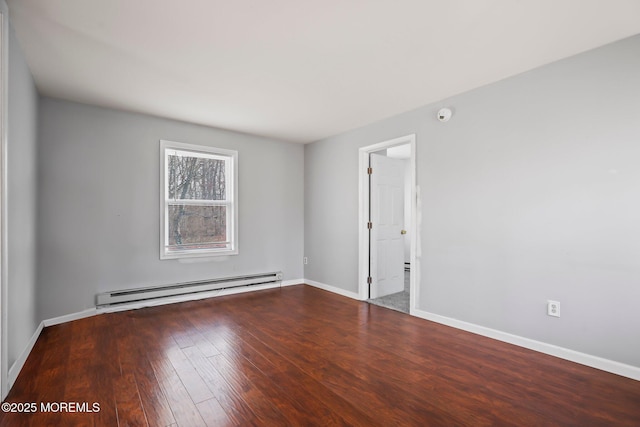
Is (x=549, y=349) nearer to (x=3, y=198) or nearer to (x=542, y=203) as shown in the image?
(x=542, y=203)

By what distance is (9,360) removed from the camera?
2.07 metres

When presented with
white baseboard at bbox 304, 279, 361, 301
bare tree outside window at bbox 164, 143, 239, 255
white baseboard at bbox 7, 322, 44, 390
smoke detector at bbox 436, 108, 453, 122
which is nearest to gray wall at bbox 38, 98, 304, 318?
bare tree outside window at bbox 164, 143, 239, 255

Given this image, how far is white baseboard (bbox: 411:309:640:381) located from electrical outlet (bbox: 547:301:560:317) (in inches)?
10.6

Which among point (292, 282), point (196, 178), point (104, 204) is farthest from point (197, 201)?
point (292, 282)

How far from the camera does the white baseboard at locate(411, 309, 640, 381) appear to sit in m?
2.26

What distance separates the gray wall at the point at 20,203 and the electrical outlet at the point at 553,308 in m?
4.10

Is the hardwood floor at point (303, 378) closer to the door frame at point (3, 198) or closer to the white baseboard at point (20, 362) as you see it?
the white baseboard at point (20, 362)

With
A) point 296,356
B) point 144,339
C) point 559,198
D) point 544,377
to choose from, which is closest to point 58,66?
point 144,339

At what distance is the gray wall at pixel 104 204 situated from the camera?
3359 millimetres

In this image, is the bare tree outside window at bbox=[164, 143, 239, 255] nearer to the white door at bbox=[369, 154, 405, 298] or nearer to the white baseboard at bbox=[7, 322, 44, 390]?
the white baseboard at bbox=[7, 322, 44, 390]

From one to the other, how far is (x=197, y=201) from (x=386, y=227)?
9.20 ft

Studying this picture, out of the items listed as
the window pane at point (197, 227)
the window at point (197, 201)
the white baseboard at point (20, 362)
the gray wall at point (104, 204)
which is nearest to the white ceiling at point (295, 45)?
the gray wall at point (104, 204)

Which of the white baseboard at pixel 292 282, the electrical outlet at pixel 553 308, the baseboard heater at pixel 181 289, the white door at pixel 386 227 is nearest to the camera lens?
the electrical outlet at pixel 553 308

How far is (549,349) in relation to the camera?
261cm
